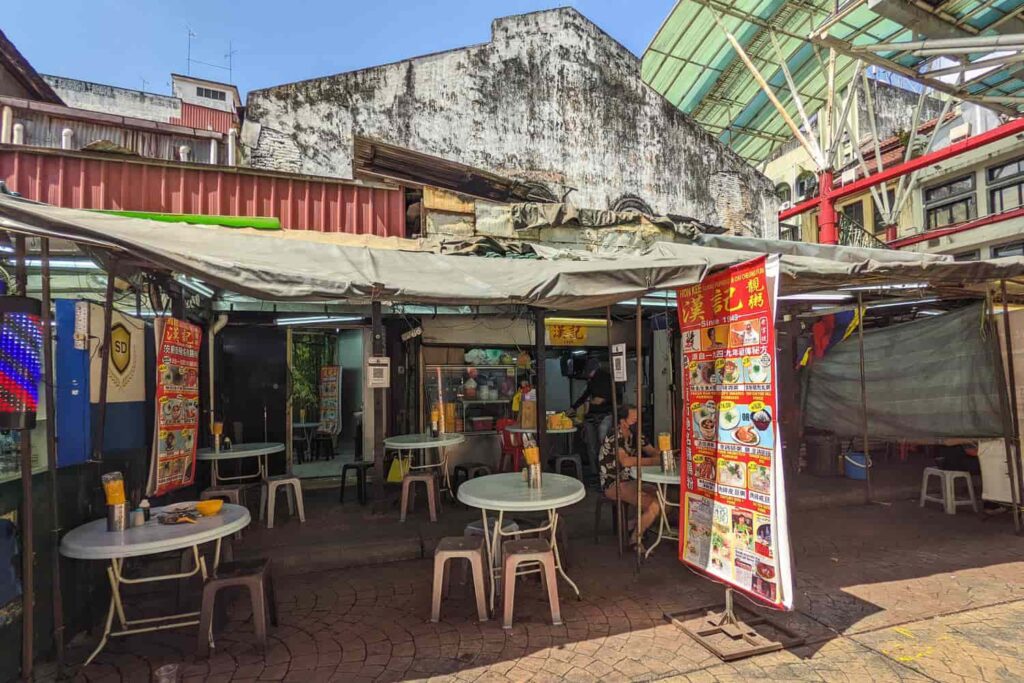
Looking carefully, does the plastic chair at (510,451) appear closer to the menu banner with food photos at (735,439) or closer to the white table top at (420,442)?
the white table top at (420,442)

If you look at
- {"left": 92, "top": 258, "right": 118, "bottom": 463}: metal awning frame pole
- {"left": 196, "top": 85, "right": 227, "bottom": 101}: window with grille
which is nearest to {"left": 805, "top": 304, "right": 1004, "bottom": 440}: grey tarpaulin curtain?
{"left": 92, "top": 258, "right": 118, "bottom": 463}: metal awning frame pole

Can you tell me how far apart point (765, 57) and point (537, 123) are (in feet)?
28.7

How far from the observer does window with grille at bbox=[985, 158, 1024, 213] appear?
1383cm

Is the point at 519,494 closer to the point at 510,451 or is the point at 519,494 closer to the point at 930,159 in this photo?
the point at 510,451

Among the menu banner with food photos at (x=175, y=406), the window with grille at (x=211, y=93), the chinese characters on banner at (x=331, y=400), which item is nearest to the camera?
the menu banner with food photos at (x=175, y=406)

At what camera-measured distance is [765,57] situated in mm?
16672

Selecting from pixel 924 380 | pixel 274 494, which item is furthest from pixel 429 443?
pixel 924 380

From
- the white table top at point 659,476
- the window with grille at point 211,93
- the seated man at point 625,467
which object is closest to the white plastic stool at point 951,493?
the seated man at point 625,467

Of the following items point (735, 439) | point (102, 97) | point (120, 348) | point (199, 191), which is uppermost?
point (102, 97)

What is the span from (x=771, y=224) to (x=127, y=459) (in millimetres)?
15451

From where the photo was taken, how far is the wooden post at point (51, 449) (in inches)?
120

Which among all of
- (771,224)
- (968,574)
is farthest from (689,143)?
(968,574)

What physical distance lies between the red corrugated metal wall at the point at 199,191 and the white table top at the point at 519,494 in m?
5.78

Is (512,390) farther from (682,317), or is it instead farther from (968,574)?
(968,574)
